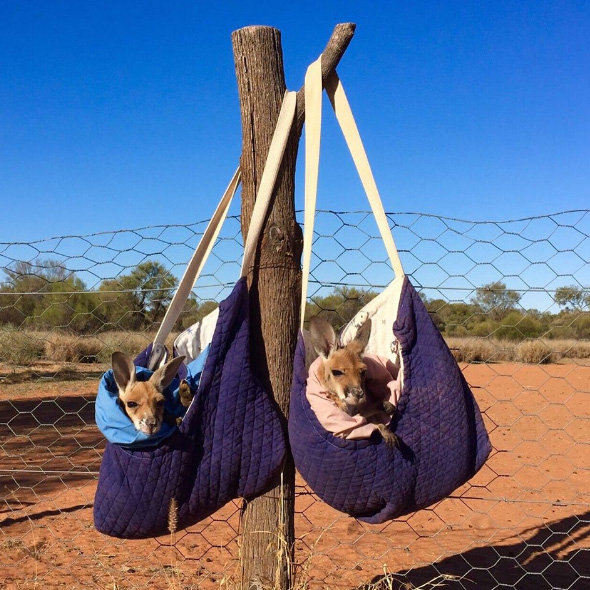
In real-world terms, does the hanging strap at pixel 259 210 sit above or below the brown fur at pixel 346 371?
above

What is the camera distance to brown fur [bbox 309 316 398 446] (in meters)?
2.74

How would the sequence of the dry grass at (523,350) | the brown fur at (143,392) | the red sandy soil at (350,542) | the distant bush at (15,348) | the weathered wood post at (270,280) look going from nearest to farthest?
1. the brown fur at (143,392)
2. the weathered wood post at (270,280)
3. the red sandy soil at (350,542)
4. the dry grass at (523,350)
5. the distant bush at (15,348)

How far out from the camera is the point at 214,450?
9.02 ft

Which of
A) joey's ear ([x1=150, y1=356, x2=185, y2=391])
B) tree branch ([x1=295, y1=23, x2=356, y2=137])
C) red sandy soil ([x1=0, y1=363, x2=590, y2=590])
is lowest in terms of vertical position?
red sandy soil ([x1=0, y1=363, x2=590, y2=590])

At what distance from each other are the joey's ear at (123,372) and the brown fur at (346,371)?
794 mm

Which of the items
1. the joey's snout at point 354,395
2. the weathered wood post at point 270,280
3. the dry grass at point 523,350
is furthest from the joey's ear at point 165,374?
the dry grass at point 523,350

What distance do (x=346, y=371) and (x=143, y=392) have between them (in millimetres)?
853

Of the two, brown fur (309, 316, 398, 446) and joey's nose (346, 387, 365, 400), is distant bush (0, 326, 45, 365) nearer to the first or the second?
brown fur (309, 316, 398, 446)

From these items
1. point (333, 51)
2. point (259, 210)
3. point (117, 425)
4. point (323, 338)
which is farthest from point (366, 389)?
point (333, 51)

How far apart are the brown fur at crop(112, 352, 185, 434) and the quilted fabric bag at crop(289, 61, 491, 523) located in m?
0.55

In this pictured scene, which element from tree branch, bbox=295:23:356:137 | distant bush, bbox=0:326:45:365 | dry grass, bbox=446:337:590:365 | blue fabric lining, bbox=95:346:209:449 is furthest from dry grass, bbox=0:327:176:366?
tree branch, bbox=295:23:356:137

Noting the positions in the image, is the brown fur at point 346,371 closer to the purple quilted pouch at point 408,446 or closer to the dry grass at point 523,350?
the purple quilted pouch at point 408,446

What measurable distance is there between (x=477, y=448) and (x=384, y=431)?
0.42 m

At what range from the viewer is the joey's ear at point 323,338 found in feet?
9.48
